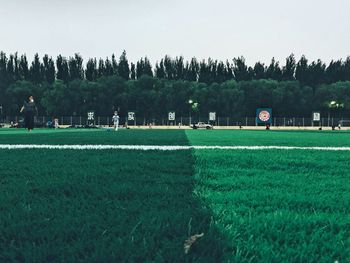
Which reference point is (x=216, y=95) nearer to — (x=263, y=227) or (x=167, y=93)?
(x=167, y=93)

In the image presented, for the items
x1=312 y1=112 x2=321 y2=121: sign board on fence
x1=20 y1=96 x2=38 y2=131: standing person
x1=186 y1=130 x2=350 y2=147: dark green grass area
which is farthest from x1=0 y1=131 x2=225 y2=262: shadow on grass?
Result: x1=312 y1=112 x2=321 y2=121: sign board on fence

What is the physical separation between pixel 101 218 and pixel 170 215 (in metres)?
0.46

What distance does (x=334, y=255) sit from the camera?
192cm

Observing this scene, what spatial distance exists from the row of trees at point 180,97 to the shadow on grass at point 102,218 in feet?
234

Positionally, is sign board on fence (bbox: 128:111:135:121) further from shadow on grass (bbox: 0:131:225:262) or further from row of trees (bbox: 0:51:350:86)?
shadow on grass (bbox: 0:131:225:262)

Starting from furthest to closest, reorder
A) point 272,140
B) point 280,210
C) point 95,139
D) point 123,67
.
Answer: point 123,67 < point 272,140 < point 95,139 < point 280,210

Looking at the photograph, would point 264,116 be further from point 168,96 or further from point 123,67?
point 123,67

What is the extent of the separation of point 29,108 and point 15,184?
19333 millimetres

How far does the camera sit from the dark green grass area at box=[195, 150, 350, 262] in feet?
6.40

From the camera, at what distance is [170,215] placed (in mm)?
2512

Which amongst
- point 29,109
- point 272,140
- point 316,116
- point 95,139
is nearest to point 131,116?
point 316,116

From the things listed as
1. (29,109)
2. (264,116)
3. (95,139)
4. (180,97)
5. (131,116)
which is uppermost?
(180,97)

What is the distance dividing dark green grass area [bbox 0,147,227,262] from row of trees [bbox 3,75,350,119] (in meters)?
71.4

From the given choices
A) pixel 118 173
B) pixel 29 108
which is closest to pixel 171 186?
pixel 118 173
